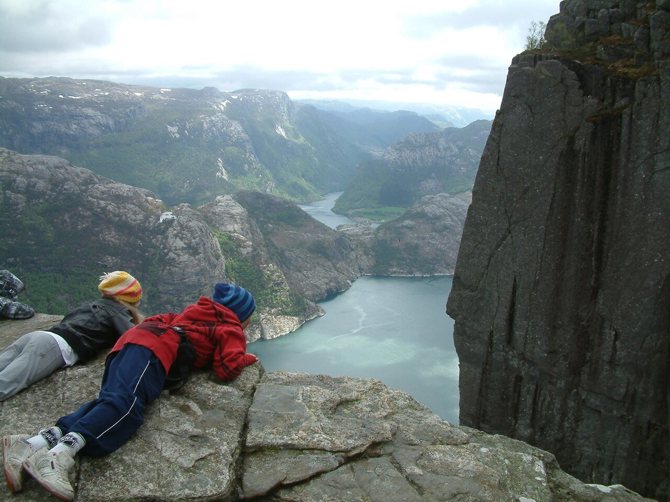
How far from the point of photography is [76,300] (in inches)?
3590

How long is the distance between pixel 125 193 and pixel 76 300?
27.4m

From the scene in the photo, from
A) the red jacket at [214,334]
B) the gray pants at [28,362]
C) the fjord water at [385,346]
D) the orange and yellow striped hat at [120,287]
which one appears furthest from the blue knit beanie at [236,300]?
the fjord water at [385,346]

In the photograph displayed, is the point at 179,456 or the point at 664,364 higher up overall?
the point at 179,456

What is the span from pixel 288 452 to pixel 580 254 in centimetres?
919

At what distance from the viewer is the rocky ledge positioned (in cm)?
532

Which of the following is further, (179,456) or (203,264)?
(203,264)

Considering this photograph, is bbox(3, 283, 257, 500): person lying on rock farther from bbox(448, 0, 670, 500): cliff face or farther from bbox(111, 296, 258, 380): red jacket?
bbox(448, 0, 670, 500): cliff face

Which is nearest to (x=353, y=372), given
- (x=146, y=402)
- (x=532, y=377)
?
(x=532, y=377)

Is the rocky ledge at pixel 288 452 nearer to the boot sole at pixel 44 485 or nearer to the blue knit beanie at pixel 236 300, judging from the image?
the boot sole at pixel 44 485

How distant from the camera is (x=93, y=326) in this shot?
7555mm

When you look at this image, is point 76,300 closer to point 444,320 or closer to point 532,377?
point 444,320

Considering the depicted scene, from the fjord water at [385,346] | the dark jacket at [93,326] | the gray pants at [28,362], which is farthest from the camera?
the fjord water at [385,346]

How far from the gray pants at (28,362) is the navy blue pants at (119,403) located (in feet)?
3.81

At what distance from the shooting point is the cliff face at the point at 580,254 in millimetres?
11977
